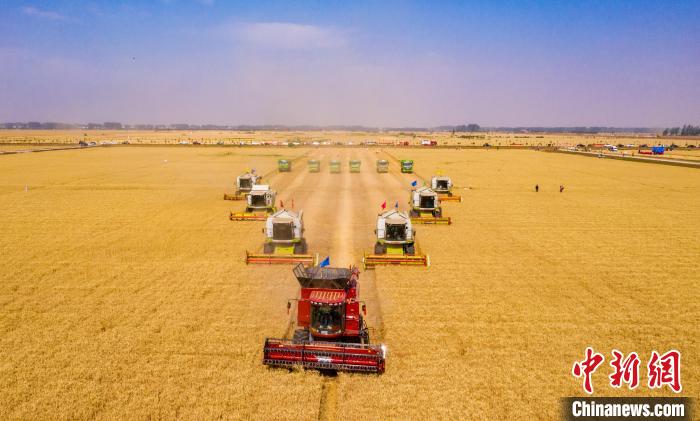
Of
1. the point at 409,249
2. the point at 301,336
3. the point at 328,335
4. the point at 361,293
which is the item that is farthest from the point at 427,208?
the point at 328,335

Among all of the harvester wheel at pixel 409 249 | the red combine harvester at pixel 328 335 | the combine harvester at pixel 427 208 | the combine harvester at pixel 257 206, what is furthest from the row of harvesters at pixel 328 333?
the combine harvester at pixel 257 206

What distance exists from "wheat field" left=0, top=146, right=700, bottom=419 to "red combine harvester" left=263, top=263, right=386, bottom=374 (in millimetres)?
423

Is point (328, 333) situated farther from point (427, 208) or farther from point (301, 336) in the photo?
point (427, 208)

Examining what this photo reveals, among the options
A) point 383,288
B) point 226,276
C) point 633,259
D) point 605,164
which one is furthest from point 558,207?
point 605,164

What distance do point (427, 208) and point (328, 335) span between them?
20304 millimetres

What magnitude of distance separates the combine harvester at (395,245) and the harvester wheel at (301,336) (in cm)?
834

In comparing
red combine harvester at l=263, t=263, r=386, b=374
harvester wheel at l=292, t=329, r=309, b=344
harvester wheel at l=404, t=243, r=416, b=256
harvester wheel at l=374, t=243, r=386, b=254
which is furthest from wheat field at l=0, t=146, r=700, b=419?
harvester wheel at l=404, t=243, r=416, b=256

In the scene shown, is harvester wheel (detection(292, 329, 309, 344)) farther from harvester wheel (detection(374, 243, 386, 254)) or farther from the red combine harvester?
harvester wheel (detection(374, 243, 386, 254))

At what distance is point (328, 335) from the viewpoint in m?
12.5

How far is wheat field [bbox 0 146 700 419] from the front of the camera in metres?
11.3

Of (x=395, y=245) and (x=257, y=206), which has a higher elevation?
(x=257, y=206)

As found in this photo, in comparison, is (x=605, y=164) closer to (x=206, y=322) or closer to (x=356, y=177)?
(x=356, y=177)

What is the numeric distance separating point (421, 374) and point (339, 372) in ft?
7.66

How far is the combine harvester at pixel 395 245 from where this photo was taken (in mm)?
21312
